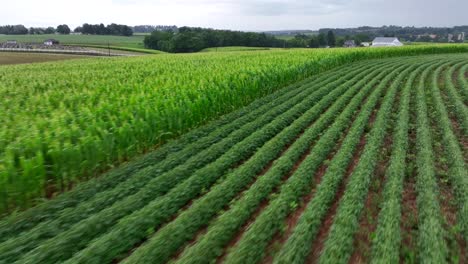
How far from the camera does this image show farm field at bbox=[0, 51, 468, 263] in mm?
4227

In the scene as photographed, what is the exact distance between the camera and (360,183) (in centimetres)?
601

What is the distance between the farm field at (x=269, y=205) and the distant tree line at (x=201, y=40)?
7470 cm

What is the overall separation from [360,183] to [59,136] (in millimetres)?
5543

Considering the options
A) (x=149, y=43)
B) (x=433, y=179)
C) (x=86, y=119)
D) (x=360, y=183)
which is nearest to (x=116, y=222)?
(x=86, y=119)

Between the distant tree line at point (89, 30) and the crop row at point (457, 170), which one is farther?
the distant tree line at point (89, 30)

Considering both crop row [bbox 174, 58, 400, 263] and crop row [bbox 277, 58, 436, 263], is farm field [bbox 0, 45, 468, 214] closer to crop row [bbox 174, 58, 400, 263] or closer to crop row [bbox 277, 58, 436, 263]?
crop row [bbox 174, 58, 400, 263]

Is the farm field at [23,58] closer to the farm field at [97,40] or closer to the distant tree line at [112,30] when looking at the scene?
the farm field at [97,40]

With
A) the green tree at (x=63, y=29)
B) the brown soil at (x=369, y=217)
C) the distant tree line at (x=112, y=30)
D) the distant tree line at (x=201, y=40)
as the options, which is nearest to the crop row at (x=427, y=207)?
the brown soil at (x=369, y=217)

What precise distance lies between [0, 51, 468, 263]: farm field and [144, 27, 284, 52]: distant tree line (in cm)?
7470

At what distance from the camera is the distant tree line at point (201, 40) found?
80.1m

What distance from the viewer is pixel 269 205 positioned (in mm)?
5406

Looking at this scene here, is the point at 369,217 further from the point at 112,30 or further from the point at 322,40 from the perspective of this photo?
the point at 112,30

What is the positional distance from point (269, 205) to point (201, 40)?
270ft

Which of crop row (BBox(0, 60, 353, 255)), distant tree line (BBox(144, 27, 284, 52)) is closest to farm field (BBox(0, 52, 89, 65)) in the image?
distant tree line (BBox(144, 27, 284, 52))
